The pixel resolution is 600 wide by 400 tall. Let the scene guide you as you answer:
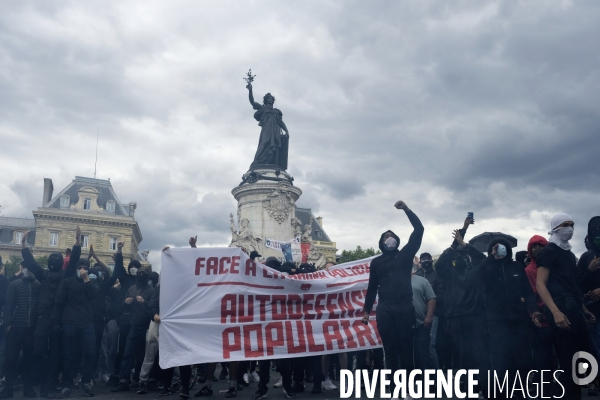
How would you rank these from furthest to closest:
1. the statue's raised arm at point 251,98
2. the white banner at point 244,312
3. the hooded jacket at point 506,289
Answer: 1. the statue's raised arm at point 251,98
2. the white banner at point 244,312
3. the hooded jacket at point 506,289

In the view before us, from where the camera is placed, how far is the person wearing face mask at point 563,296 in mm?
5465

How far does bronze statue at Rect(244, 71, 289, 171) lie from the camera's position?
29.0 metres

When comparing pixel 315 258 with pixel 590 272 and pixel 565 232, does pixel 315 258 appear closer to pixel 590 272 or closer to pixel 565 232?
pixel 590 272

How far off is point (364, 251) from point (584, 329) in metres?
79.5

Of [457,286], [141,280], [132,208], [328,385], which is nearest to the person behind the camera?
[457,286]

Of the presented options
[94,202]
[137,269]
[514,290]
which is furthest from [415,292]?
[94,202]

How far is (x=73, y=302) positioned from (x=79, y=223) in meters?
59.9

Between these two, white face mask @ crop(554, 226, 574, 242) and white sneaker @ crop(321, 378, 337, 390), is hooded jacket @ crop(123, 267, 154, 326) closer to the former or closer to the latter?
white sneaker @ crop(321, 378, 337, 390)

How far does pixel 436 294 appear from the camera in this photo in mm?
10141

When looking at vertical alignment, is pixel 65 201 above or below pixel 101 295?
above

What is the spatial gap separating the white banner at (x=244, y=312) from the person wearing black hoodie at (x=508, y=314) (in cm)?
304

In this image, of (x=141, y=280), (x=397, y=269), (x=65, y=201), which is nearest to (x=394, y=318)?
(x=397, y=269)

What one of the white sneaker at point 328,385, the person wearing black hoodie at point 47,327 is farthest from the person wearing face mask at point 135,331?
the white sneaker at point 328,385

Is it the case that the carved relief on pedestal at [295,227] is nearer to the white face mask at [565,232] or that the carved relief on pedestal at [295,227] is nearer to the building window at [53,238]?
the white face mask at [565,232]
